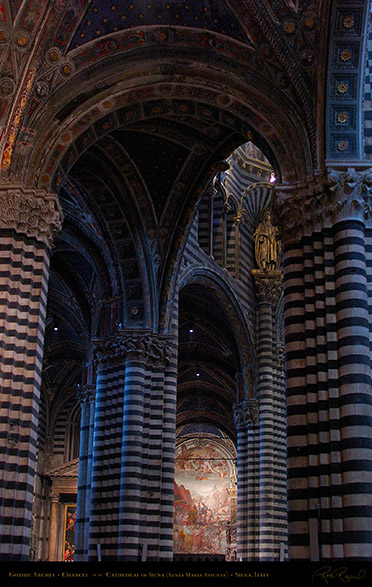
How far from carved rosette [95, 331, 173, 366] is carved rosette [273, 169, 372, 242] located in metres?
7.20

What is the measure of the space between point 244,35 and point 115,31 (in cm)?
247

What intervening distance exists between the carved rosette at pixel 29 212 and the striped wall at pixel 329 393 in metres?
4.45

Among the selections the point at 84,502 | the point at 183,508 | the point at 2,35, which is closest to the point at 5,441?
the point at 2,35

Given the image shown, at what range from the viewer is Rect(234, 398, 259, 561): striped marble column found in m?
26.9

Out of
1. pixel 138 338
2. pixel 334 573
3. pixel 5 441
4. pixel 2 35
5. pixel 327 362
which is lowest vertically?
pixel 334 573

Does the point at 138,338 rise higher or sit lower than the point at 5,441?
higher

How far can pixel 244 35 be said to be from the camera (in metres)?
15.4

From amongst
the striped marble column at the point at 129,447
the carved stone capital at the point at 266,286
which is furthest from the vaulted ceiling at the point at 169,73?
the carved stone capital at the point at 266,286

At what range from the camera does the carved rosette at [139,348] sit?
68.4 ft

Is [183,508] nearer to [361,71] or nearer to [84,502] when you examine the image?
[84,502]

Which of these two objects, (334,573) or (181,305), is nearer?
(334,573)

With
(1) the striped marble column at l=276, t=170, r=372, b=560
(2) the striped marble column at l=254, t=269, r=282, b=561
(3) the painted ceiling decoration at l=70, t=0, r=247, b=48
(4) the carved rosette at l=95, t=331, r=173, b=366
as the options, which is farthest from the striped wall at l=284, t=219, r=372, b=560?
(2) the striped marble column at l=254, t=269, r=282, b=561

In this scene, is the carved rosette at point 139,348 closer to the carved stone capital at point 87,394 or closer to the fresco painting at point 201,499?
the carved stone capital at point 87,394

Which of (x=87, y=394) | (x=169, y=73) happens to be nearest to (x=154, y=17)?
(x=169, y=73)
